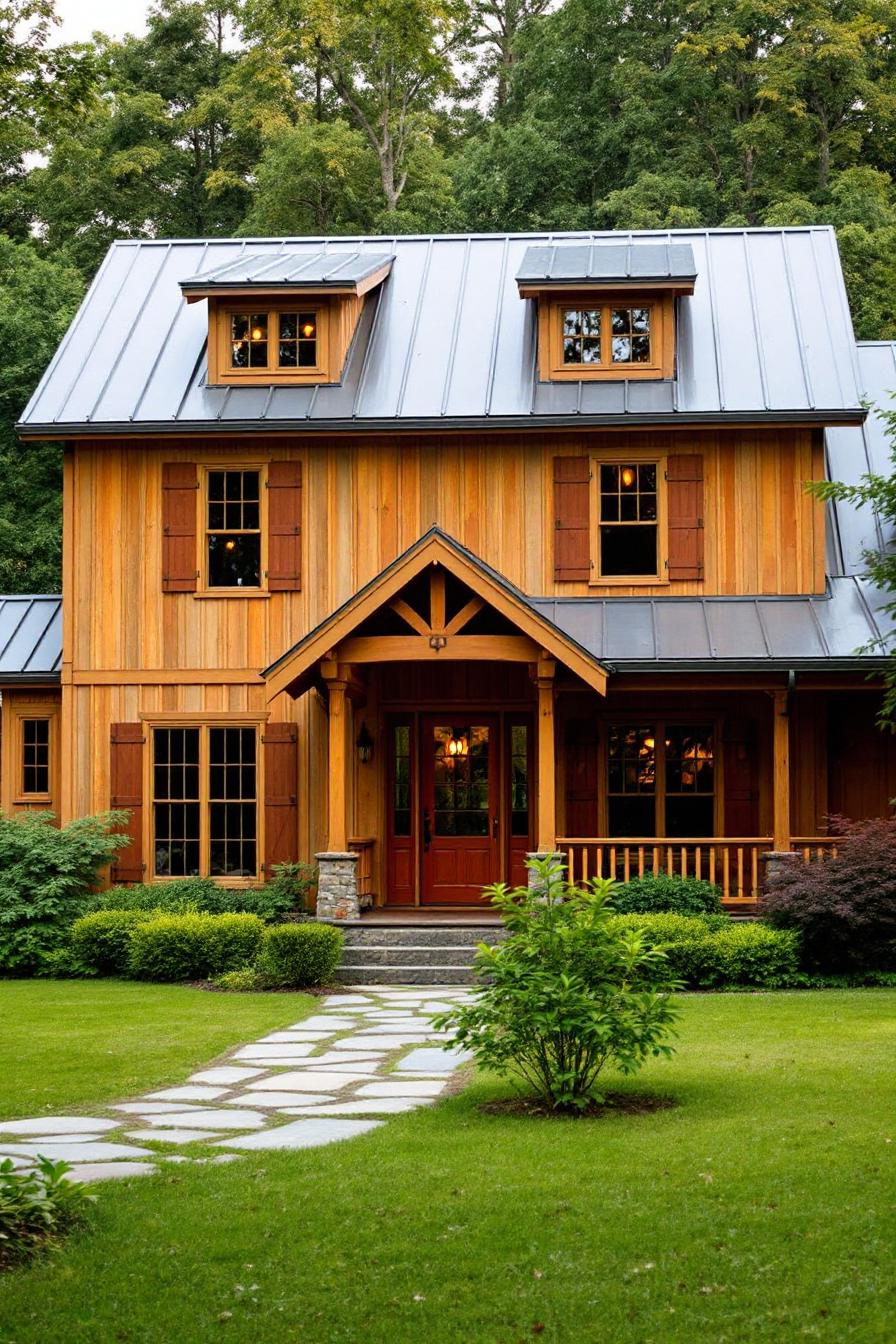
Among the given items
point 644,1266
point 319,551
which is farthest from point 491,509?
point 644,1266

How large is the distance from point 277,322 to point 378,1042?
34.7 ft

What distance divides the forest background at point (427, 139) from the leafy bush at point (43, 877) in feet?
38.7

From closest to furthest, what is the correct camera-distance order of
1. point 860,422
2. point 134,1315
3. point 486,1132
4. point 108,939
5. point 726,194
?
point 134,1315
point 486,1132
point 108,939
point 860,422
point 726,194

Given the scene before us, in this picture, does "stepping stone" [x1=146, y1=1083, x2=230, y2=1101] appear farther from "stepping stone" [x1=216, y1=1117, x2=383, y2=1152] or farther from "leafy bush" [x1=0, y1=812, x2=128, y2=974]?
"leafy bush" [x1=0, y1=812, x2=128, y2=974]

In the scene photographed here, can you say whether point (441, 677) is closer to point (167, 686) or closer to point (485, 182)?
point (167, 686)

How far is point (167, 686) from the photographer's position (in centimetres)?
1856

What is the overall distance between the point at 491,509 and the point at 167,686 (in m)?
4.28

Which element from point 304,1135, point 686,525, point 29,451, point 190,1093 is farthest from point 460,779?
point 29,451

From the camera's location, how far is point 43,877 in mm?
17375

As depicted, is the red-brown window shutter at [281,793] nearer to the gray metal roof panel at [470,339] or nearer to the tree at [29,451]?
the gray metal roof panel at [470,339]

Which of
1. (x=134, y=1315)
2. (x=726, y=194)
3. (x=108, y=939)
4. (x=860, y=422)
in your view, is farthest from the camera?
(x=726, y=194)

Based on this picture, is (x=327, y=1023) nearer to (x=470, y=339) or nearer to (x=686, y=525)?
(x=686, y=525)

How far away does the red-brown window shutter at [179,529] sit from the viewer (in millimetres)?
18562

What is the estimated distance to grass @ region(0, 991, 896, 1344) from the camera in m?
5.34
